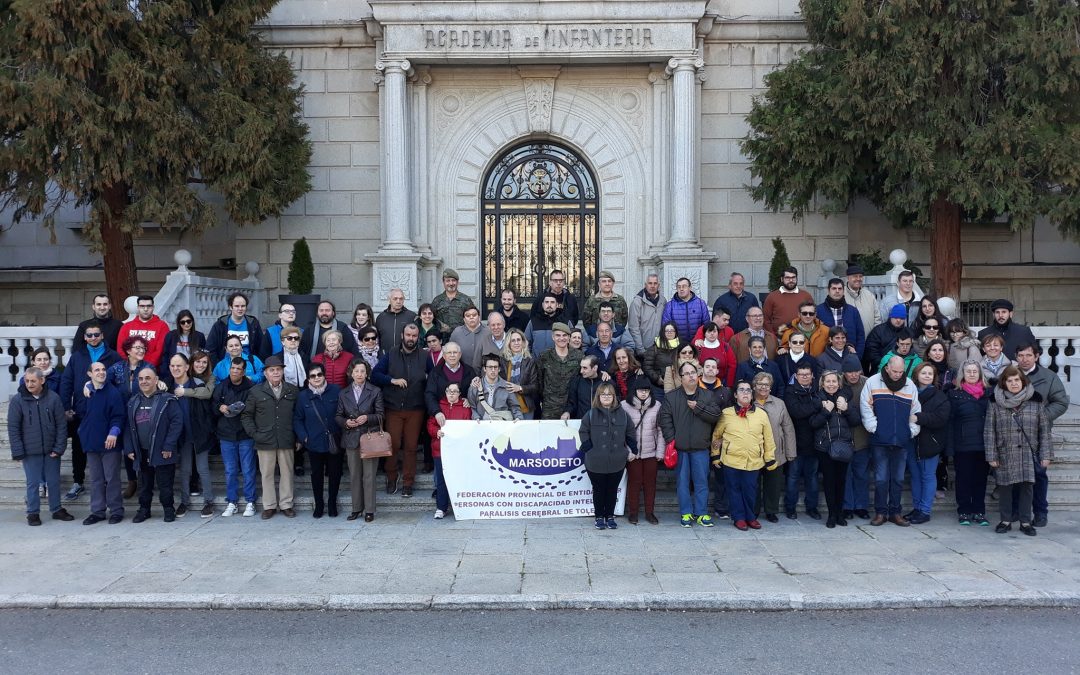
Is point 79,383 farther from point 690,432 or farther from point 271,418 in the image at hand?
point 690,432

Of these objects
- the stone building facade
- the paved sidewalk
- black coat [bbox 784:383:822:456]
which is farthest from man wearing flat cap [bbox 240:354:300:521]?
black coat [bbox 784:383:822:456]

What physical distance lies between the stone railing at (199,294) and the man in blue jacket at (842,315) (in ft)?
27.7

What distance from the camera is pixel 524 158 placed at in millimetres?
15398

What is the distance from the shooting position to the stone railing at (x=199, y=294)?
12.7 m

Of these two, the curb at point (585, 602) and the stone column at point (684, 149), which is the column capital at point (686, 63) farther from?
the curb at point (585, 602)

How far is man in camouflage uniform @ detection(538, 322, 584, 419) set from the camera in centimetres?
938

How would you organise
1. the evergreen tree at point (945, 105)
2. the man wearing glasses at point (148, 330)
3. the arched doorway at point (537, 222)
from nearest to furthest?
1. the man wearing glasses at point (148, 330)
2. the evergreen tree at point (945, 105)
3. the arched doorway at point (537, 222)

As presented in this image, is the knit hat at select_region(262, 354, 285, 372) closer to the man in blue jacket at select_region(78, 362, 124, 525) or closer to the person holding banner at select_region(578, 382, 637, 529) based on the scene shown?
the man in blue jacket at select_region(78, 362, 124, 525)

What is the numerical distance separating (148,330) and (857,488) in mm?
8414

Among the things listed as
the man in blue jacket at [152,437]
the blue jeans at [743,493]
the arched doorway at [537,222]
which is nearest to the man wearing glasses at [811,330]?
the blue jeans at [743,493]

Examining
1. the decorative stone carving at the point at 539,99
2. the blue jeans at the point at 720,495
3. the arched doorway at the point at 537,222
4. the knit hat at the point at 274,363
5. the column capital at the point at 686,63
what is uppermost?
the column capital at the point at 686,63

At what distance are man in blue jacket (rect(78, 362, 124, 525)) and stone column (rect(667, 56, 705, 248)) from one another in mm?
8642

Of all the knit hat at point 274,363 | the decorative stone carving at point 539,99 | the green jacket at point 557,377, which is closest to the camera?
Answer: the knit hat at point 274,363

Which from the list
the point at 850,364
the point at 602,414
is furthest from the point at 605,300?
the point at 850,364
